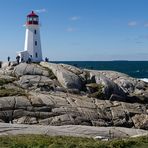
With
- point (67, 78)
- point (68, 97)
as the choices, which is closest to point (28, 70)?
point (67, 78)

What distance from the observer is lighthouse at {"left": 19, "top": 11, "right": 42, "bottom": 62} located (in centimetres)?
7338

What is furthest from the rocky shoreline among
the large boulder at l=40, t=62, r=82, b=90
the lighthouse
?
the lighthouse

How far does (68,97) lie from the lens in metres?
47.6

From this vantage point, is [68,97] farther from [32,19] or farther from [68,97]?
[32,19]

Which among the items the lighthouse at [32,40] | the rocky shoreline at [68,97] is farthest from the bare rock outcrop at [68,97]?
the lighthouse at [32,40]

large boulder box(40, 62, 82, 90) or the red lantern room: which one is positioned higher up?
the red lantern room

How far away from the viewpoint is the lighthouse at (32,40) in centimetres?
7338

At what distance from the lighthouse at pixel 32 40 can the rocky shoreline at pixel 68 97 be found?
8.80m

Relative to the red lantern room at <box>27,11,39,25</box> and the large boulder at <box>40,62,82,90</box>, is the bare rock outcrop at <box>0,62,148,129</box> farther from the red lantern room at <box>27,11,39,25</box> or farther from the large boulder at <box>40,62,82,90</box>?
the red lantern room at <box>27,11,39,25</box>

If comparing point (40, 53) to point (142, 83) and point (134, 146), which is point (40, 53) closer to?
point (142, 83)

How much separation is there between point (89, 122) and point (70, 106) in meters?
3.02

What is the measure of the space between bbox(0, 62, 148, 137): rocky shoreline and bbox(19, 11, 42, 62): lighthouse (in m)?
8.80

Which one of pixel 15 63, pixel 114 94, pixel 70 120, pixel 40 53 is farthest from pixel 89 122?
pixel 40 53

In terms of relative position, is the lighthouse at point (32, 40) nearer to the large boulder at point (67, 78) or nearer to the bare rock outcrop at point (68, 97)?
the bare rock outcrop at point (68, 97)
